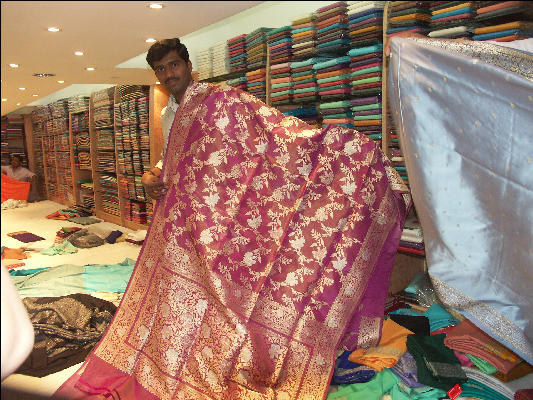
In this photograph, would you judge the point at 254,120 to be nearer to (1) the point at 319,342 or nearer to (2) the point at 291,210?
(2) the point at 291,210

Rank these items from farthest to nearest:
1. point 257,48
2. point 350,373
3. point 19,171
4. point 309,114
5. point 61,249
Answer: point 19,171, point 61,249, point 257,48, point 309,114, point 350,373

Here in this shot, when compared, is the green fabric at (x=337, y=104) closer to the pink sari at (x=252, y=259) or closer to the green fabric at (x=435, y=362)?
the pink sari at (x=252, y=259)

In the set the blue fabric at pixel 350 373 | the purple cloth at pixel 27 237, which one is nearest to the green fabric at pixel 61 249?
the purple cloth at pixel 27 237

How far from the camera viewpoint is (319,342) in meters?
1.91

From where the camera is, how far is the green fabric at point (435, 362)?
181 cm

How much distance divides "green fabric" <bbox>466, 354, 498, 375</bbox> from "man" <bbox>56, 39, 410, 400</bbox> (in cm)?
43

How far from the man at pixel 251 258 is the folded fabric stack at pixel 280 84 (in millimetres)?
1465

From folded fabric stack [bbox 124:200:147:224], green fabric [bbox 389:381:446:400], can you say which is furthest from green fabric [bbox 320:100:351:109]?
folded fabric stack [bbox 124:200:147:224]

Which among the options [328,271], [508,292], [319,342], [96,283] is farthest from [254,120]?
[96,283]

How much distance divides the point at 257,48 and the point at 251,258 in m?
2.34

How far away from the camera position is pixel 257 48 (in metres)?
3.71

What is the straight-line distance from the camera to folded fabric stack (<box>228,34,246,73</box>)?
12.7 feet

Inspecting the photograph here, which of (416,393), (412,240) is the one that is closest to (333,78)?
(412,240)

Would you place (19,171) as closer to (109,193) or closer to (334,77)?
(109,193)
